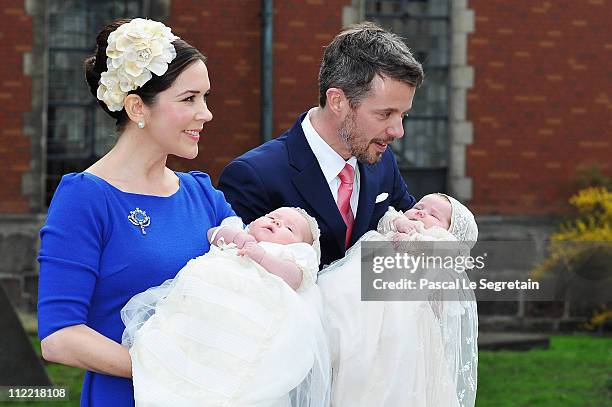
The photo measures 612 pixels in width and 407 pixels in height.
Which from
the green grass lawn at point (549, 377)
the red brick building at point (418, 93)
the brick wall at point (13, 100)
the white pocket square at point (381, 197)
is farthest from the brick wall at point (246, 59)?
the white pocket square at point (381, 197)

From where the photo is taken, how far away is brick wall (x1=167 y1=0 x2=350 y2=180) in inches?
466

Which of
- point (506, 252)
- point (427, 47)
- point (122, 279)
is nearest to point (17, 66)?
point (427, 47)

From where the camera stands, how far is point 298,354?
3.21 metres

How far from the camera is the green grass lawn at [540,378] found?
8.88m

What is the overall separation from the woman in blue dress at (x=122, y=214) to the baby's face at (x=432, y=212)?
39.9 inches

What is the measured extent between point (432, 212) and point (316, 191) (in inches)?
19.5

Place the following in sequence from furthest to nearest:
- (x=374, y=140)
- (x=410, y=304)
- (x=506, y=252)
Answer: (x=506, y=252)
(x=374, y=140)
(x=410, y=304)

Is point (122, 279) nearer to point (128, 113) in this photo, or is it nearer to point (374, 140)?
point (128, 113)

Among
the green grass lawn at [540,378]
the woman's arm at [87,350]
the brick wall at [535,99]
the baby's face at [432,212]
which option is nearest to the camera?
the woman's arm at [87,350]

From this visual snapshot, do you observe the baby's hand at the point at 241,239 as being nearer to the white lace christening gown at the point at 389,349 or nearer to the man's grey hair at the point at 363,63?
the white lace christening gown at the point at 389,349

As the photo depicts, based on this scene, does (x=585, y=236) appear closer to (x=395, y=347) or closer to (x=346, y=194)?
(x=346, y=194)

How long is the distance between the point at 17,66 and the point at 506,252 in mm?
6037

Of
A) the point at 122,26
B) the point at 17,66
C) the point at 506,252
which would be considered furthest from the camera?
the point at 506,252

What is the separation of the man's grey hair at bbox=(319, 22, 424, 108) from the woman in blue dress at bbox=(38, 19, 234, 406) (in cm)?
92
